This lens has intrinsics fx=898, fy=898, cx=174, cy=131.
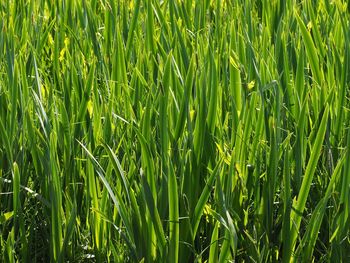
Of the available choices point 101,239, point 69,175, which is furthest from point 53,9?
point 101,239

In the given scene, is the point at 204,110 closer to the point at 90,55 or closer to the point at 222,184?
the point at 222,184

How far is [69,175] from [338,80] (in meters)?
0.50

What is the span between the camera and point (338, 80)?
160 cm

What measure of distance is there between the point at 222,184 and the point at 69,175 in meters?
0.29

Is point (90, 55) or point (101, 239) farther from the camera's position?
point (90, 55)

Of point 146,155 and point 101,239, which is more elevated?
point 146,155

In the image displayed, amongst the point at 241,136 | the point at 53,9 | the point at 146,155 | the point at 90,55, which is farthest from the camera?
the point at 53,9

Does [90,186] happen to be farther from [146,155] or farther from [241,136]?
[241,136]

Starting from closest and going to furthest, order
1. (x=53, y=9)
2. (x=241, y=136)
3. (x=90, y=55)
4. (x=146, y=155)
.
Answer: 1. (x=146, y=155)
2. (x=241, y=136)
3. (x=90, y=55)
4. (x=53, y=9)

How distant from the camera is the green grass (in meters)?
1.34

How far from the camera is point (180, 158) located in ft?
4.61

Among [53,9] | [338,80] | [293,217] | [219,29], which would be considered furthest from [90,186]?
[53,9]

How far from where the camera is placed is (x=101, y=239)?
4.66 feet

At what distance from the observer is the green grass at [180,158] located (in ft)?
4.39
